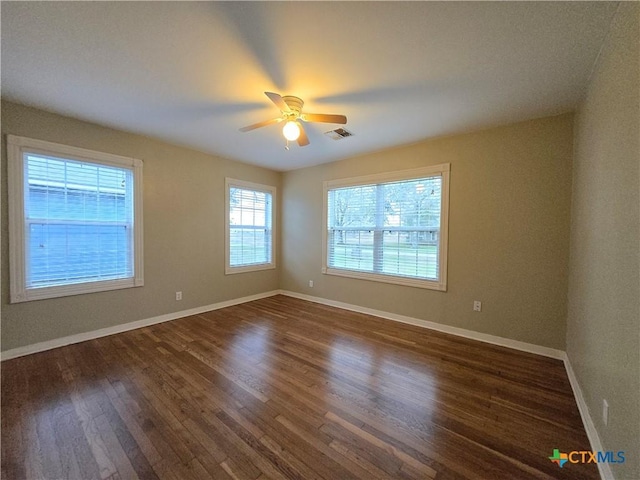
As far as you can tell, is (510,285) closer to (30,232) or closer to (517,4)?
(517,4)

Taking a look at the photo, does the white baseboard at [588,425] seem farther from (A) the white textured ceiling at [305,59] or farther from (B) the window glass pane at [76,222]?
(B) the window glass pane at [76,222]

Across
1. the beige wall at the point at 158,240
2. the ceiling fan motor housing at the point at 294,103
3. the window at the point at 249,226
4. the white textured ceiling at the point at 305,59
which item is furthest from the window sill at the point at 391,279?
the ceiling fan motor housing at the point at 294,103

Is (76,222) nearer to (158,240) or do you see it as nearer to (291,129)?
(158,240)

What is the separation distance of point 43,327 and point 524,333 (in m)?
5.22

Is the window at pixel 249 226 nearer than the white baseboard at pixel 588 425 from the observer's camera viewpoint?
No

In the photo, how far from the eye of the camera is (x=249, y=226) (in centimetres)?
479

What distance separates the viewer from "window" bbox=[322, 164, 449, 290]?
340 centimetres

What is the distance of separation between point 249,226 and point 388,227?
2557 millimetres

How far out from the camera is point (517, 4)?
53.2 inches

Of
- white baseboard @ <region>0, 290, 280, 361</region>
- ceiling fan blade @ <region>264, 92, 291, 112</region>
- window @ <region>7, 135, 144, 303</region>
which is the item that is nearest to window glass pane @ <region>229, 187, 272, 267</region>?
white baseboard @ <region>0, 290, 280, 361</region>

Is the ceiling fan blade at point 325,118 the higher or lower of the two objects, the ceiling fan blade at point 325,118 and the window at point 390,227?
the higher

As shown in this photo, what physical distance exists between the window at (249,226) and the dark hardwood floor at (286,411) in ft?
6.06

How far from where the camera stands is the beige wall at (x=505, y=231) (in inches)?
103

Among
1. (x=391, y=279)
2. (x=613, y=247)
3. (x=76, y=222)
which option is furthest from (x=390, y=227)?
(x=76, y=222)
